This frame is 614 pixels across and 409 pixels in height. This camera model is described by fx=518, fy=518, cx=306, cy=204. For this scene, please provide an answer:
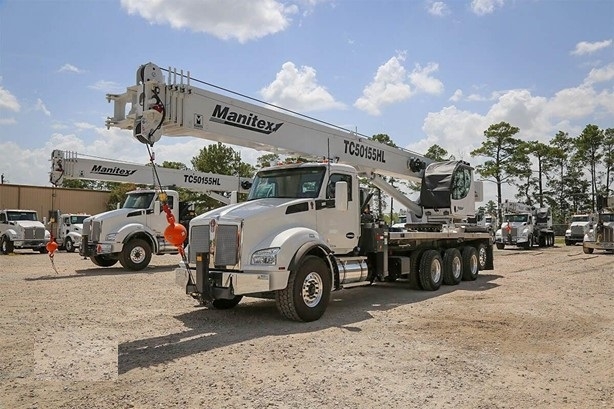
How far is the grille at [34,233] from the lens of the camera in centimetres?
2655

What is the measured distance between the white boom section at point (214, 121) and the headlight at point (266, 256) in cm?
220

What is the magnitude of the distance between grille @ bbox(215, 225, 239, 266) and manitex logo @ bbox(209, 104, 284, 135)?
6.18 ft

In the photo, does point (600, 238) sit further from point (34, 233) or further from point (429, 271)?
point (34, 233)

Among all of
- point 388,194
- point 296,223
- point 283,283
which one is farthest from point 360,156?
point 283,283

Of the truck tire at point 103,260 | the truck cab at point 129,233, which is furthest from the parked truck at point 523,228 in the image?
the truck tire at point 103,260

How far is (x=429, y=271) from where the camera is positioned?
1180 cm

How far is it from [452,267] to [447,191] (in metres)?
2.06

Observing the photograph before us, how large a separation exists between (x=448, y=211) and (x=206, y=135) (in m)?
7.61

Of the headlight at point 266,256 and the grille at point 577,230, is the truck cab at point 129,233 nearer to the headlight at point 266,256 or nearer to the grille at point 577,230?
the headlight at point 266,256

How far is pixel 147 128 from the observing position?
7656mm

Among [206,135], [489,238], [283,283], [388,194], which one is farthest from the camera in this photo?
[489,238]

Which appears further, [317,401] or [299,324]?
[299,324]

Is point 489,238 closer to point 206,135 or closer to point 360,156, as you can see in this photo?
point 360,156

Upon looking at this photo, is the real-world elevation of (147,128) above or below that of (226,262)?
above
